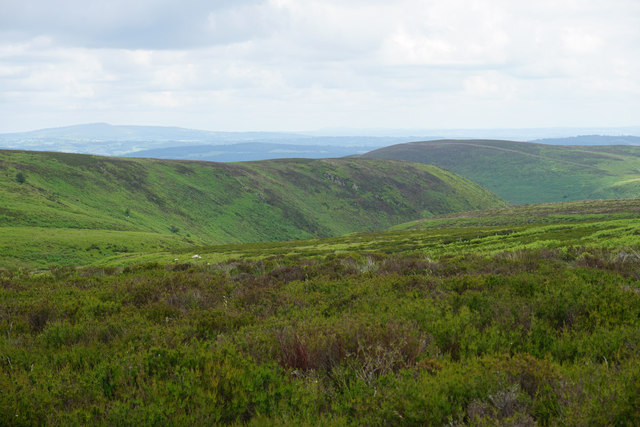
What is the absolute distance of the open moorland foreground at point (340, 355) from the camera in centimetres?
412

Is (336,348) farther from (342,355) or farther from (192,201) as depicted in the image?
(192,201)

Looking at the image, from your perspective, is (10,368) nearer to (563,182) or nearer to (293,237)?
(293,237)

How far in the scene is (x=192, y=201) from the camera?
10712cm

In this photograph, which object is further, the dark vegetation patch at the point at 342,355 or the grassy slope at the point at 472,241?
the grassy slope at the point at 472,241

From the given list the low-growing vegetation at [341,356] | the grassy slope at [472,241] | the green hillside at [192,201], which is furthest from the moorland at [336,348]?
the green hillside at [192,201]

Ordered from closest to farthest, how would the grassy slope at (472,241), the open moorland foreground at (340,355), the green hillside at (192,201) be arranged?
1. the open moorland foreground at (340,355)
2. the grassy slope at (472,241)
3. the green hillside at (192,201)

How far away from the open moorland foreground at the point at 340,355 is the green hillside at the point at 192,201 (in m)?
44.3

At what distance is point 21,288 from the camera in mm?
12656

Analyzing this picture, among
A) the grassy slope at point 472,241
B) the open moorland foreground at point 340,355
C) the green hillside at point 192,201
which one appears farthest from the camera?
the green hillside at point 192,201

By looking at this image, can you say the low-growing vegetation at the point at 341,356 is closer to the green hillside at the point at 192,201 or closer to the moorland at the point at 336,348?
the moorland at the point at 336,348

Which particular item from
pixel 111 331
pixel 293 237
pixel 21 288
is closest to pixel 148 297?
pixel 111 331

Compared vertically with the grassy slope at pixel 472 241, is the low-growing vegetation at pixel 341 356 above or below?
above

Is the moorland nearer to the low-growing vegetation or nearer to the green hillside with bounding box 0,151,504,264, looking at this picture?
the low-growing vegetation

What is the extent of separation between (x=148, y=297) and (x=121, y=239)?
50.4 metres
